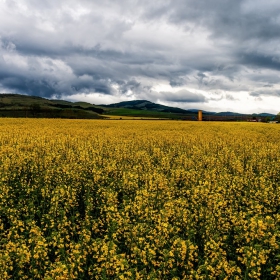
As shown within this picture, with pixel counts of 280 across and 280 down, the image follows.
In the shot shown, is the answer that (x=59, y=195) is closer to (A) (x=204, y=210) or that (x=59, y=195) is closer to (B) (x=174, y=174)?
(A) (x=204, y=210)

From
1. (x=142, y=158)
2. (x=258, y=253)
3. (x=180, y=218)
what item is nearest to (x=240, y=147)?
(x=142, y=158)

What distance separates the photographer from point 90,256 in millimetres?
6484

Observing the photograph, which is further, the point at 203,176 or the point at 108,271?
the point at 203,176

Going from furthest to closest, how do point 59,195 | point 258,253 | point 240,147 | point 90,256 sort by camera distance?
point 240,147 < point 59,195 < point 90,256 < point 258,253

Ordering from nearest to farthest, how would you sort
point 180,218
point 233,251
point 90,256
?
point 90,256 → point 233,251 → point 180,218

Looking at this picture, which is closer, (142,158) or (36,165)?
(36,165)

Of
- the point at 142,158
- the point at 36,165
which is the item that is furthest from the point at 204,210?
the point at 36,165

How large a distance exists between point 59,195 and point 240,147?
15753 mm

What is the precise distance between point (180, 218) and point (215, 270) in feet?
7.03

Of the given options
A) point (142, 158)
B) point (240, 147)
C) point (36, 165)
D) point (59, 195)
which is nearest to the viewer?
point (59, 195)

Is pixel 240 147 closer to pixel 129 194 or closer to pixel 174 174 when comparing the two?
pixel 174 174

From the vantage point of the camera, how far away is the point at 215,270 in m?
5.48

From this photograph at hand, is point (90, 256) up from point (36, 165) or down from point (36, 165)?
down

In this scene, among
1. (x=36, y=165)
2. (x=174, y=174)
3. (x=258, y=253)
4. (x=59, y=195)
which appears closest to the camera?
(x=258, y=253)
